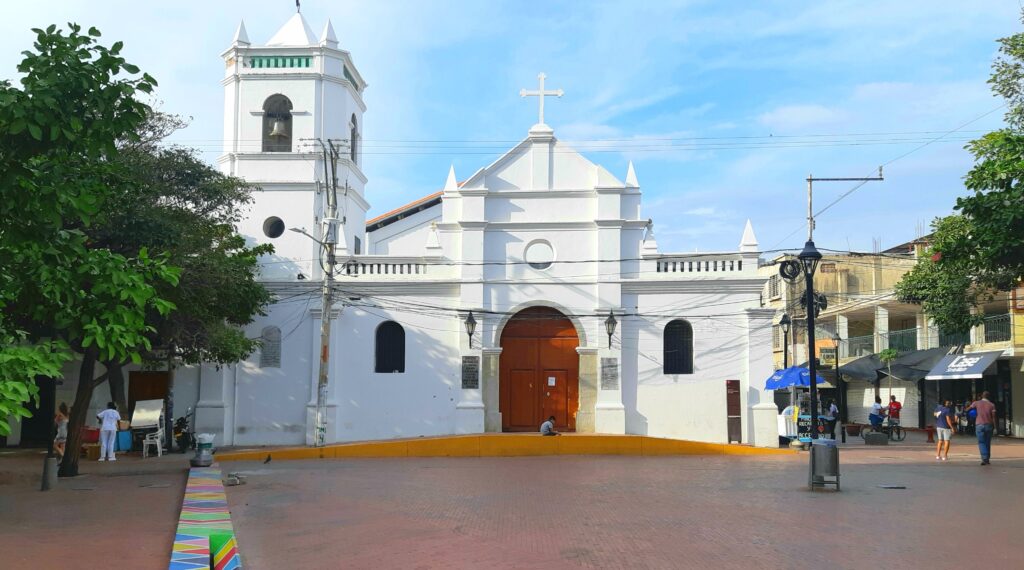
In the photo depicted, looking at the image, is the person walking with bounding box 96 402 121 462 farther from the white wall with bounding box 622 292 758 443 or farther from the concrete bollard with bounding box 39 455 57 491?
the white wall with bounding box 622 292 758 443

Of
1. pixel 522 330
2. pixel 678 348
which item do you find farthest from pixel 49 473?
pixel 678 348

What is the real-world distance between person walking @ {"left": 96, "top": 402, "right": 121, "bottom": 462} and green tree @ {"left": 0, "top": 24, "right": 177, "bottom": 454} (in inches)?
547

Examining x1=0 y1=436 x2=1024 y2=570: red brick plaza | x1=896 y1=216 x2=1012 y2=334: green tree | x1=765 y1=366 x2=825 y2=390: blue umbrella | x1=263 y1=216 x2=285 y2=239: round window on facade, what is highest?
x1=263 y1=216 x2=285 y2=239: round window on facade

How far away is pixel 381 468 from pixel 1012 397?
24782 millimetres

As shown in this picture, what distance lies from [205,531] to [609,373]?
17.0 meters

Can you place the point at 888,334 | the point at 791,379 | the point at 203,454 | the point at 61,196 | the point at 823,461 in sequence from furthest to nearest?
the point at 888,334 < the point at 791,379 < the point at 203,454 < the point at 823,461 < the point at 61,196

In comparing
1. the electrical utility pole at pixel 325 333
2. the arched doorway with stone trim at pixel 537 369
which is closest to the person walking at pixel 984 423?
the arched doorway with stone trim at pixel 537 369

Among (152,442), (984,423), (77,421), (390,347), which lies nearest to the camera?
(77,421)

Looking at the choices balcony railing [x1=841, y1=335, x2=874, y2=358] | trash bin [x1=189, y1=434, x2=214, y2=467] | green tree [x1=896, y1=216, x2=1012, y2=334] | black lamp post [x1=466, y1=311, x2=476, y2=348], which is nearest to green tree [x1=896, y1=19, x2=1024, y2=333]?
green tree [x1=896, y1=216, x2=1012, y2=334]

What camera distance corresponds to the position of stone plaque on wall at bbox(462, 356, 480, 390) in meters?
27.2

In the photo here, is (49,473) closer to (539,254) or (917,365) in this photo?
(539,254)

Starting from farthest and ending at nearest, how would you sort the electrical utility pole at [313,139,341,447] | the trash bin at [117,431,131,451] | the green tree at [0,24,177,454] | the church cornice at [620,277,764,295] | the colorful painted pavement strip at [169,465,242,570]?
the church cornice at [620,277,764,295] → the trash bin at [117,431,131,451] → the electrical utility pole at [313,139,341,447] → the colorful painted pavement strip at [169,465,242,570] → the green tree at [0,24,177,454]

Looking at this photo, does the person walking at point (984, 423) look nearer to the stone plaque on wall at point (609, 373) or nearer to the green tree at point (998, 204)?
the green tree at point (998, 204)

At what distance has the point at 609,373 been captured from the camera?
27.0 meters
